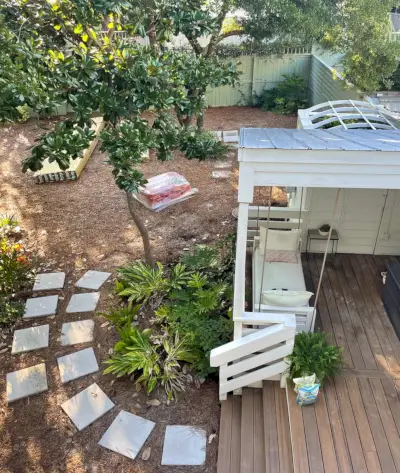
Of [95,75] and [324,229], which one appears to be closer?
[95,75]

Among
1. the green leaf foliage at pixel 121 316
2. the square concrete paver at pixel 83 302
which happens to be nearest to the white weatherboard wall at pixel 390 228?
the green leaf foliage at pixel 121 316

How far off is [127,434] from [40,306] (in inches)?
100

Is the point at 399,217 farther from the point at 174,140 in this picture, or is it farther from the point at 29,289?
the point at 29,289

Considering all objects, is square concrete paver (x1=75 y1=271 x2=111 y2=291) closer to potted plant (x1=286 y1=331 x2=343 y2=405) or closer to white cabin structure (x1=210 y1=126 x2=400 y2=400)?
white cabin structure (x1=210 y1=126 x2=400 y2=400)

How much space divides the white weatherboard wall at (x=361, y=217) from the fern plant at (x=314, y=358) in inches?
80.7

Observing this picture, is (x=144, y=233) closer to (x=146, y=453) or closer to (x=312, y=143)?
(x=146, y=453)

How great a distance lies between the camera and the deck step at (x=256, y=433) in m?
3.65

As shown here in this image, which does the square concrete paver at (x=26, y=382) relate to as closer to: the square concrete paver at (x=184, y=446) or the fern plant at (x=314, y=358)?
the square concrete paver at (x=184, y=446)

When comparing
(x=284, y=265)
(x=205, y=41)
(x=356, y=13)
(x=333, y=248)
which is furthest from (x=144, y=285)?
(x=205, y=41)

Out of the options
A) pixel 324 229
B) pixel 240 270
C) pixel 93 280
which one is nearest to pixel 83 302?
pixel 93 280

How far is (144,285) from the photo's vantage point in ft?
19.0

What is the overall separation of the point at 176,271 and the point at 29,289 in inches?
93.5

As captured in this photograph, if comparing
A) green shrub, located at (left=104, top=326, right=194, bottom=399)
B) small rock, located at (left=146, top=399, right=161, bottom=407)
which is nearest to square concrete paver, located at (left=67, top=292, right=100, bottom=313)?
green shrub, located at (left=104, top=326, right=194, bottom=399)

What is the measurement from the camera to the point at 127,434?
4.14 metres
